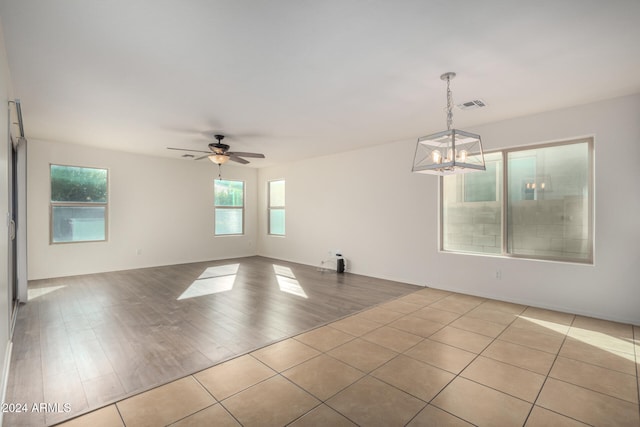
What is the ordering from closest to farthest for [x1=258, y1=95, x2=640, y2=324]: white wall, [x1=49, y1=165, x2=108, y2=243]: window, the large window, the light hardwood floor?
1. the light hardwood floor
2. [x1=258, y1=95, x2=640, y2=324]: white wall
3. the large window
4. [x1=49, y1=165, x2=108, y2=243]: window

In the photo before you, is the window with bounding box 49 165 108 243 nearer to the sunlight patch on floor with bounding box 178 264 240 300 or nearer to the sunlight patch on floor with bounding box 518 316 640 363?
the sunlight patch on floor with bounding box 178 264 240 300

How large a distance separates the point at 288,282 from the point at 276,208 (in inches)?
133

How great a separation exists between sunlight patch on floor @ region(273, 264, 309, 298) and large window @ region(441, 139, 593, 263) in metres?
2.59

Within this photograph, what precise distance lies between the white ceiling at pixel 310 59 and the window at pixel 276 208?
408 centimetres

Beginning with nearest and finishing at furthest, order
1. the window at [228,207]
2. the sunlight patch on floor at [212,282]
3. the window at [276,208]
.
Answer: the sunlight patch on floor at [212,282], the window at [228,207], the window at [276,208]

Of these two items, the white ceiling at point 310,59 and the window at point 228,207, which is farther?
the window at point 228,207

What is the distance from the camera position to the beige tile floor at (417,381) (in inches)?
75.4

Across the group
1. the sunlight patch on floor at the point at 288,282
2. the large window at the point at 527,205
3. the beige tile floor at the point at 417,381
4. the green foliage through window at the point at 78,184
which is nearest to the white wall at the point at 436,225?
the large window at the point at 527,205

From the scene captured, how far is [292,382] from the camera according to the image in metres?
2.30

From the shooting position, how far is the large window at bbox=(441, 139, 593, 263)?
154 inches

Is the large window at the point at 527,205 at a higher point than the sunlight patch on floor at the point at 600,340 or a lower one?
higher

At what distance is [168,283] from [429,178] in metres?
5.10

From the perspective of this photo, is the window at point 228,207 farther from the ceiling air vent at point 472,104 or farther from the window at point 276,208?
the ceiling air vent at point 472,104

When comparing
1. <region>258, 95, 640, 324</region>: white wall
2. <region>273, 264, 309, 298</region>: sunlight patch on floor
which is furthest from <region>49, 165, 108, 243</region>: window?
<region>258, 95, 640, 324</region>: white wall
